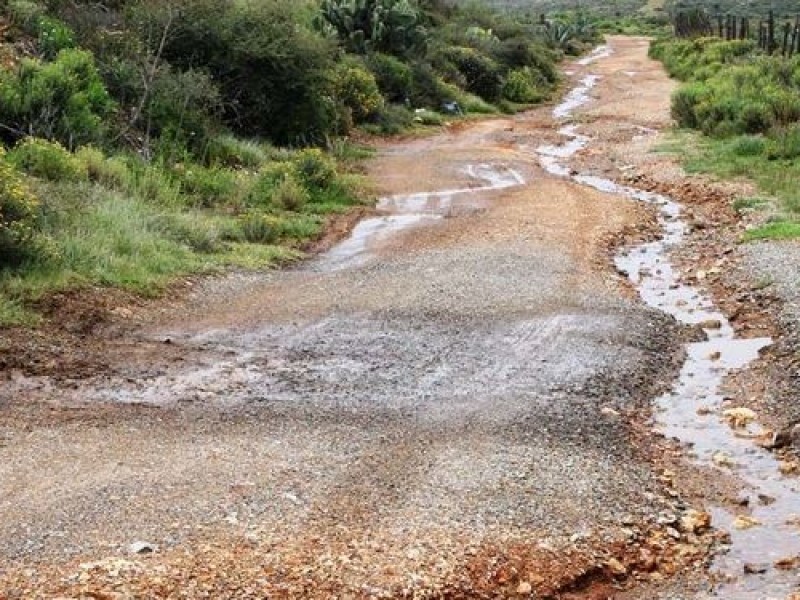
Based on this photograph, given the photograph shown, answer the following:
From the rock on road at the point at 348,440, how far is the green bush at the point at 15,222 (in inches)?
61.3

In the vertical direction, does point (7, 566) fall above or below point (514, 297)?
above

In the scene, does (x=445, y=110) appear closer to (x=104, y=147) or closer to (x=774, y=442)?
(x=104, y=147)

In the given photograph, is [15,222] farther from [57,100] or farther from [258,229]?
[57,100]

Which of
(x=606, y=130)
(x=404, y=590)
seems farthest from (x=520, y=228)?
(x=606, y=130)

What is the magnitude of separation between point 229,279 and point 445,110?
63.0 ft

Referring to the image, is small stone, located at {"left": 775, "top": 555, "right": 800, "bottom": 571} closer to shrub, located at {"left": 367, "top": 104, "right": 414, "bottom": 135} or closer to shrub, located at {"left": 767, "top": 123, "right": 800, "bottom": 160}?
shrub, located at {"left": 767, "top": 123, "right": 800, "bottom": 160}

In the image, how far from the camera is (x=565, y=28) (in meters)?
58.2

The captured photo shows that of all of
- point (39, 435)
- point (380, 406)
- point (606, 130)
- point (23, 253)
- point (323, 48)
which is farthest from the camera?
point (606, 130)

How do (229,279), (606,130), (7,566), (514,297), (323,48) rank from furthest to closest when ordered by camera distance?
1. (606,130)
2. (323,48)
3. (229,279)
4. (514,297)
5. (7,566)

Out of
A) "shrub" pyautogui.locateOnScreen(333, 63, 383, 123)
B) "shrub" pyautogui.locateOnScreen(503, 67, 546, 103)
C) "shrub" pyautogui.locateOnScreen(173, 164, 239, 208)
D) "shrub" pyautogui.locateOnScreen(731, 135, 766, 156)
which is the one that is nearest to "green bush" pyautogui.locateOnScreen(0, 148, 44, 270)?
"shrub" pyautogui.locateOnScreen(173, 164, 239, 208)

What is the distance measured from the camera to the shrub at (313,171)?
16781mm

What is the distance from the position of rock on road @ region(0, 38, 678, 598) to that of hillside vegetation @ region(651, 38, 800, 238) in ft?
16.1

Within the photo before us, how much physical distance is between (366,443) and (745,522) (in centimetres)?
246

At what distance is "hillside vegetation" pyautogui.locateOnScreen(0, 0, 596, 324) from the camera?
35.4 feet
